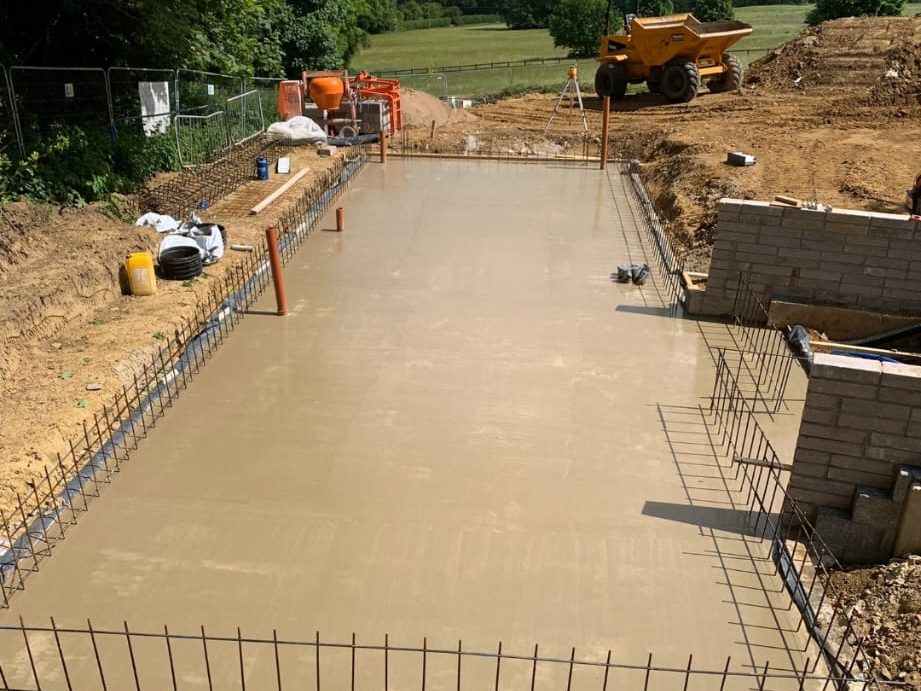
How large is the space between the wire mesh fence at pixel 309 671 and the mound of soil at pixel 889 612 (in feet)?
0.93

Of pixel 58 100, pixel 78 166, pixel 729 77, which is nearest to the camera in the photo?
pixel 78 166

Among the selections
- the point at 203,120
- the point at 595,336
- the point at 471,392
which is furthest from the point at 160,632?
the point at 203,120

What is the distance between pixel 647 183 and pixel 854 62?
11410 mm

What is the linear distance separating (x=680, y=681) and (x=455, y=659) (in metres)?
1.26

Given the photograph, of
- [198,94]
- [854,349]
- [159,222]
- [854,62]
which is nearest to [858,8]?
[854,62]

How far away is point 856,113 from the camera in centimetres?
1892

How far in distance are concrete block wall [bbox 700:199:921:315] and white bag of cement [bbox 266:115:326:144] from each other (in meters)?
12.3

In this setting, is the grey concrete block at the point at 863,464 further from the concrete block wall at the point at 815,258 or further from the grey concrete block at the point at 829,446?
the concrete block wall at the point at 815,258

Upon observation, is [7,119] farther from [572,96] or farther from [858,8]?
[858,8]

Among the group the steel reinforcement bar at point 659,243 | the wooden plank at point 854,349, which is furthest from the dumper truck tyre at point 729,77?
the wooden plank at point 854,349

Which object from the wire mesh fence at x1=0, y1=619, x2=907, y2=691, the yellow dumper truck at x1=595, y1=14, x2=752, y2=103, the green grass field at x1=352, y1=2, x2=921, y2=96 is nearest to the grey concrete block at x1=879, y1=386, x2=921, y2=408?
the wire mesh fence at x1=0, y1=619, x2=907, y2=691

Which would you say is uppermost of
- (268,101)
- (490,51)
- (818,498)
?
(490,51)

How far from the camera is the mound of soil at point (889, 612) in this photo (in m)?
4.23

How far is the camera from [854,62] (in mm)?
22125
